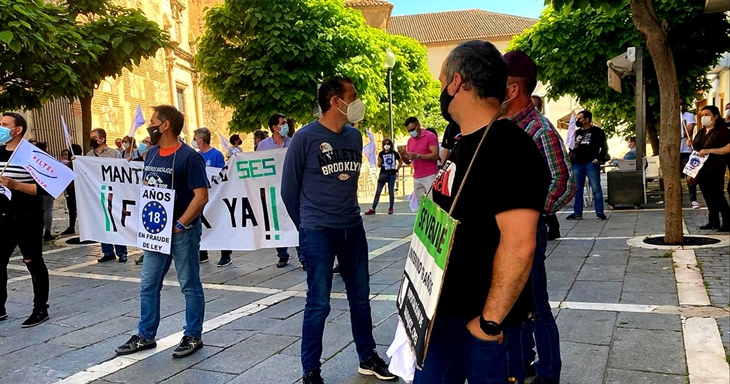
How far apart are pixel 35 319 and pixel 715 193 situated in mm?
8702

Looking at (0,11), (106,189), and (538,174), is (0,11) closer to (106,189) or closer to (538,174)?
(106,189)

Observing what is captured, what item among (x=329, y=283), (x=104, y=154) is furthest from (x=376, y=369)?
(x=104, y=154)

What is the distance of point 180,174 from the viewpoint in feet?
14.1

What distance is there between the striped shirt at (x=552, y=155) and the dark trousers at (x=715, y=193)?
21.2 ft

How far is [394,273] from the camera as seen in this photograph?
671 centimetres

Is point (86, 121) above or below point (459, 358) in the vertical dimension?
above

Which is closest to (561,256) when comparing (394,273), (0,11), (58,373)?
(394,273)

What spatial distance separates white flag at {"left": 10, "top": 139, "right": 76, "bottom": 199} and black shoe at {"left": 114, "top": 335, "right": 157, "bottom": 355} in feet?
5.90

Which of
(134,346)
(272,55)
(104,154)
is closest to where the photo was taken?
(134,346)

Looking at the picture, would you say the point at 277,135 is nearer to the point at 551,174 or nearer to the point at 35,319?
the point at 35,319

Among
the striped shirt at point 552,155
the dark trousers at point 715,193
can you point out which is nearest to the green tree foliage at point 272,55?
the dark trousers at point 715,193

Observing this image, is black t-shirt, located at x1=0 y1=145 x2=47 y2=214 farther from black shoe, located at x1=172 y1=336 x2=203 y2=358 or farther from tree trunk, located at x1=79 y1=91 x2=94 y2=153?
tree trunk, located at x1=79 y1=91 x2=94 y2=153

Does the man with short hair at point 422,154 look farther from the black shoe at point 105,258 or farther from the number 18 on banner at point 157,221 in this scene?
the number 18 on banner at point 157,221

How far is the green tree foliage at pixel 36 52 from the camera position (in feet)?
26.5
